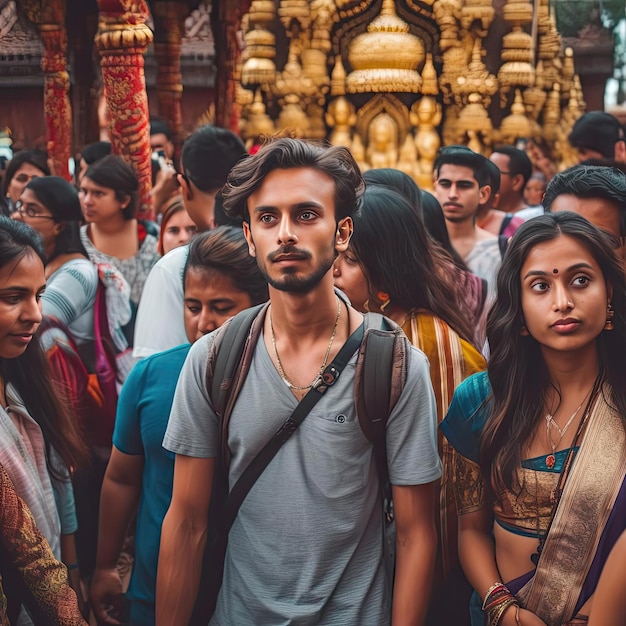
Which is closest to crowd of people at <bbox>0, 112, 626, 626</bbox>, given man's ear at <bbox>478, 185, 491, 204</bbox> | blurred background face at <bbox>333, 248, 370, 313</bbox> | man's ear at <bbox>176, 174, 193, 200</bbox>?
blurred background face at <bbox>333, 248, 370, 313</bbox>

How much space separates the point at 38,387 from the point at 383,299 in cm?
115

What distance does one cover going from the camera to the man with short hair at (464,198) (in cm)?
533

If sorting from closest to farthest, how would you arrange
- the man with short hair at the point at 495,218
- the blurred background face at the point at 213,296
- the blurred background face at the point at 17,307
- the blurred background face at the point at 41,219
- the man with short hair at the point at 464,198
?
the blurred background face at the point at 17,307, the blurred background face at the point at 213,296, the blurred background face at the point at 41,219, the man with short hair at the point at 464,198, the man with short hair at the point at 495,218

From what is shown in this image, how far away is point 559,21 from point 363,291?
10.5 m

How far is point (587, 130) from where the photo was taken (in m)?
5.85

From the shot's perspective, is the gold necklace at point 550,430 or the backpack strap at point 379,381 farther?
the gold necklace at point 550,430

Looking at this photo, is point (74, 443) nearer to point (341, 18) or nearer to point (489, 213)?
point (489, 213)

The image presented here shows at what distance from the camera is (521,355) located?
2.56 meters

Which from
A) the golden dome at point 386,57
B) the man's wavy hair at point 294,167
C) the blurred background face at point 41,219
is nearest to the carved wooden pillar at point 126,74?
the blurred background face at point 41,219

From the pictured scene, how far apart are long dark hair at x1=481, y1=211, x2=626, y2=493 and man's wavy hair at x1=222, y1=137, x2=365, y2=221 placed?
48 centimetres

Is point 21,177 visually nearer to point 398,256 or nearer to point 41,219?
point 41,219

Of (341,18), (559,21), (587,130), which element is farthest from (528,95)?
(587,130)

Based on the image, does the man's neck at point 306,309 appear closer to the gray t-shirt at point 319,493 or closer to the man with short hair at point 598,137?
the gray t-shirt at point 319,493

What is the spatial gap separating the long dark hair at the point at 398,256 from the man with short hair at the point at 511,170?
3.74 meters
